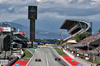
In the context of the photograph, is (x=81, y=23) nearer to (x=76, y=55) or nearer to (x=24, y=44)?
(x=24, y=44)

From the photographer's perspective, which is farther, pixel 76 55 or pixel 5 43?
pixel 76 55

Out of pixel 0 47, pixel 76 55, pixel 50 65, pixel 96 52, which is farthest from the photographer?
pixel 76 55

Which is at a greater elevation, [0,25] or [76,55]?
[0,25]

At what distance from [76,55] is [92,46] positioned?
16463 millimetres

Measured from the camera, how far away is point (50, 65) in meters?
44.4

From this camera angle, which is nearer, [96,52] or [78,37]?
[96,52]

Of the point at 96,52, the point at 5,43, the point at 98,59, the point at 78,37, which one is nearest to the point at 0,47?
the point at 5,43

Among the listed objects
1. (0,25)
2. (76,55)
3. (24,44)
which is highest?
(0,25)

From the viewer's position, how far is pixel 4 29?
89938mm

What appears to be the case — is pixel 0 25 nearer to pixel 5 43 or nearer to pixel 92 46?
pixel 92 46

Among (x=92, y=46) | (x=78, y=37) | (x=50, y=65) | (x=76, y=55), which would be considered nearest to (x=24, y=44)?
(x=78, y=37)

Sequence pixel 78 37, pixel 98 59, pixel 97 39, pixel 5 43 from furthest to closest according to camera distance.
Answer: pixel 78 37 → pixel 97 39 → pixel 98 59 → pixel 5 43

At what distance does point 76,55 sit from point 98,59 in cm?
1826

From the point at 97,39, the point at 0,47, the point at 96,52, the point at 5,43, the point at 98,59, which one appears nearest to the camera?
the point at 0,47
